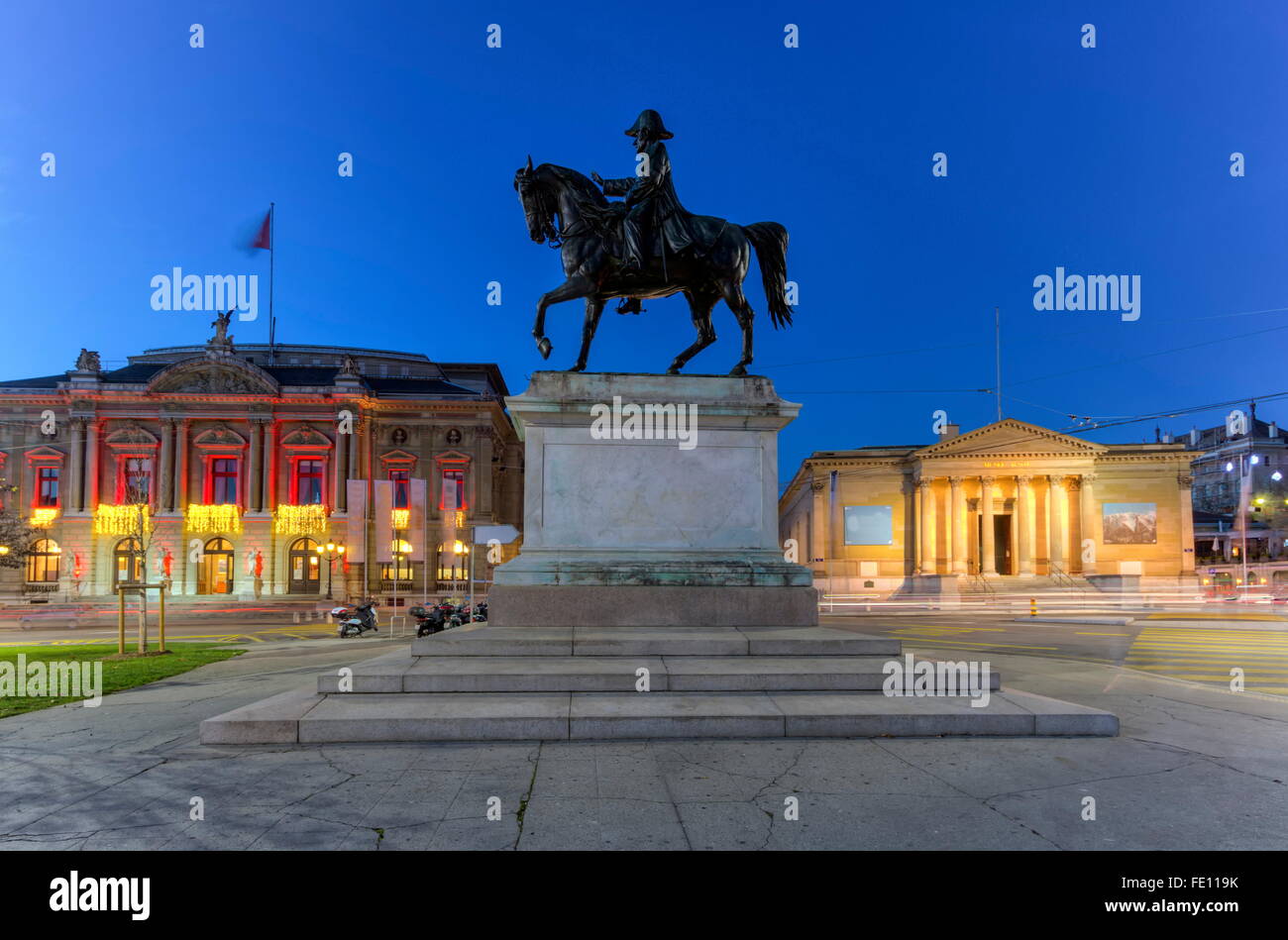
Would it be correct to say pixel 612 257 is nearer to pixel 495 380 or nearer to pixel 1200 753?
pixel 1200 753

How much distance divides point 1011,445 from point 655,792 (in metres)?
74.4

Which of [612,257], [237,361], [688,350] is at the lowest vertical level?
[688,350]

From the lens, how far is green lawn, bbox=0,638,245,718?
30.6 feet

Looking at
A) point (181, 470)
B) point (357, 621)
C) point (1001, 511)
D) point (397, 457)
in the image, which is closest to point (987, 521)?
point (1001, 511)

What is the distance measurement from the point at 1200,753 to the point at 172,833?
758 cm

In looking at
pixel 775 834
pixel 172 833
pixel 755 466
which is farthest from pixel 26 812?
pixel 755 466

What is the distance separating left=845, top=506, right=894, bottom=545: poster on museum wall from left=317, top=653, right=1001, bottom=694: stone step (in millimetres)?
66896

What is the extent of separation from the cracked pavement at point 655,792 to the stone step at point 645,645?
6.56 ft

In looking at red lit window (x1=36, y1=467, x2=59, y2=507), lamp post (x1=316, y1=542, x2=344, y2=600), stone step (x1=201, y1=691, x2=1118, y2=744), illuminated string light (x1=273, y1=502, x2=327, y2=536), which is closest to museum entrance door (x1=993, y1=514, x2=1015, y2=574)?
lamp post (x1=316, y1=542, x2=344, y2=600)

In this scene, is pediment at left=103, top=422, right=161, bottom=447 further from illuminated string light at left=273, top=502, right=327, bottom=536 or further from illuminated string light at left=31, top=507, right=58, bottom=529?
illuminated string light at left=273, top=502, right=327, bottom=536

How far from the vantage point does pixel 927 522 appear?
7094 centimetres

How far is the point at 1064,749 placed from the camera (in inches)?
237

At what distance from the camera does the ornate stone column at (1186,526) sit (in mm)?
66812

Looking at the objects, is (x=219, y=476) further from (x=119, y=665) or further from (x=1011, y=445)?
(x=1011, y=445)
